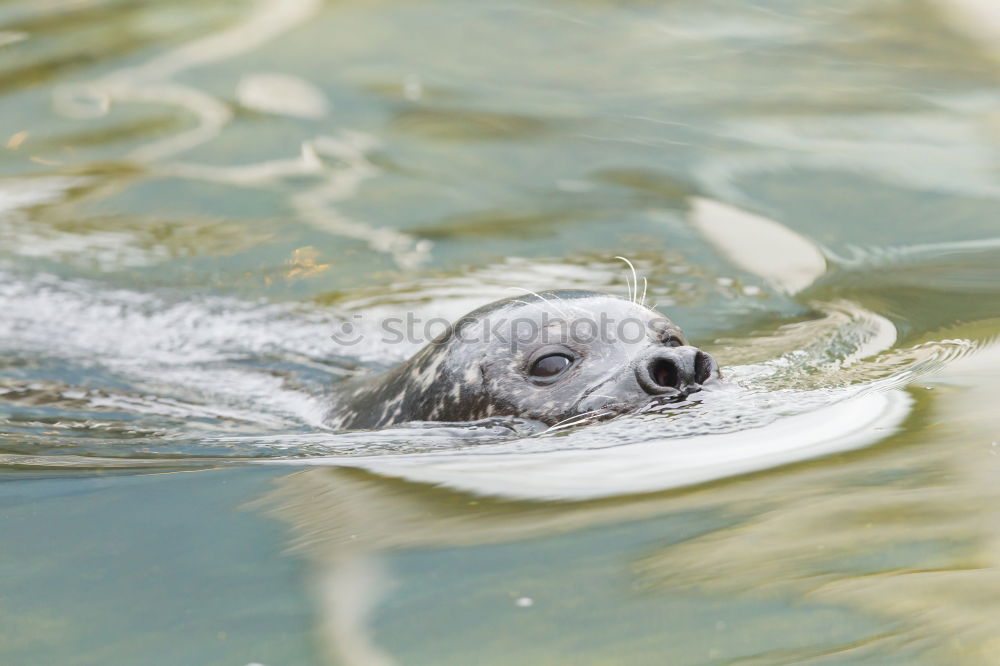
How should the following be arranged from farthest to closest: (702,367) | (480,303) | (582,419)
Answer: (480,303) → (702,367) → (582,419)

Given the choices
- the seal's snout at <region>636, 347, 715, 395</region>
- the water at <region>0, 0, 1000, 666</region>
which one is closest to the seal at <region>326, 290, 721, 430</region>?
the seal's snout at <region>636, 347, 715, 395</region>

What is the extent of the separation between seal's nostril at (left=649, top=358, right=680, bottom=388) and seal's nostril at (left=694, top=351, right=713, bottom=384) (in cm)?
7

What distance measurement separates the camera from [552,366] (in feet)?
12.5

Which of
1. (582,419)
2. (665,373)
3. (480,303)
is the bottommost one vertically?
(582,419)

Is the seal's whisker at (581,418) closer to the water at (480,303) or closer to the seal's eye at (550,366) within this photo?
the water at (480,303)

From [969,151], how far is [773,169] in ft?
3.81

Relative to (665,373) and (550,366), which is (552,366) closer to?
(550,366)

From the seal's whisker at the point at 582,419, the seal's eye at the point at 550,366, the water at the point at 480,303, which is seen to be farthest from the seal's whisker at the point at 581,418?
the seal's eye at the point at 550,366

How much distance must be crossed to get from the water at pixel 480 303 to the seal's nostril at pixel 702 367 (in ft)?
0.47

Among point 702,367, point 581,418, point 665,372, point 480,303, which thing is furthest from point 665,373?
point 480,303

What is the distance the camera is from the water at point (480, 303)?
7.27 ft

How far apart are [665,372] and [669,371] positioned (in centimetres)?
1

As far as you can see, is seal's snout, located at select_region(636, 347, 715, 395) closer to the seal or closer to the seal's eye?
the seal

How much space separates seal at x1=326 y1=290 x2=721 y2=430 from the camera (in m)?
3.62
